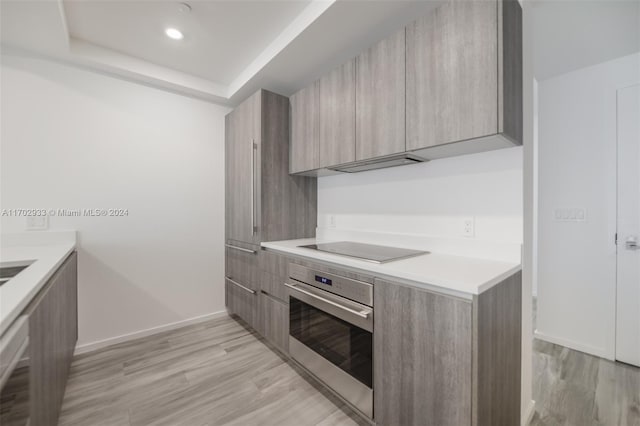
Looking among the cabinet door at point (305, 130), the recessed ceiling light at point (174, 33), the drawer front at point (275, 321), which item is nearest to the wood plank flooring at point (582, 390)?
the drawer front at point (275, 321)

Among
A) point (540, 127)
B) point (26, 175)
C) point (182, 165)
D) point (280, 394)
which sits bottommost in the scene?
point (280, 394)

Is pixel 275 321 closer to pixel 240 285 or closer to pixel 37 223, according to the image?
pixel 240 285

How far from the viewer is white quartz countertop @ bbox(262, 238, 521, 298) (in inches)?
40.4

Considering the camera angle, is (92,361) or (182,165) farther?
(182,165)

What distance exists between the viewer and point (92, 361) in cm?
207

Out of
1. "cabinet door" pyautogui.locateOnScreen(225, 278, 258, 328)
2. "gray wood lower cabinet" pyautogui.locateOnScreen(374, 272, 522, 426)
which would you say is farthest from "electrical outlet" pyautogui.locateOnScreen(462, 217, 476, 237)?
"cabinet door" pyautogui.locateOnScreen(225, 278, 258, 328)

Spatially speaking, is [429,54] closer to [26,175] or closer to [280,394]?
[280,394]

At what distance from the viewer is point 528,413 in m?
1.54

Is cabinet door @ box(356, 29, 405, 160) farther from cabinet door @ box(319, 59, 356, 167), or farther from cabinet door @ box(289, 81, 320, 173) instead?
cabinet door @ box(289, 81, 320, 173)

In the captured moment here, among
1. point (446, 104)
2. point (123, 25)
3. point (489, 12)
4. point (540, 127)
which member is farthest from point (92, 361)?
point (540, 127)

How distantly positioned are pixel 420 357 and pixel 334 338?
559 millimetres

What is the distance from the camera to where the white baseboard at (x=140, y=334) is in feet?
7.19

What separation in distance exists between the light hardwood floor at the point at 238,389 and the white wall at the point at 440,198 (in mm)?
1186

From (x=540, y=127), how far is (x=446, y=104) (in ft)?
6.35
